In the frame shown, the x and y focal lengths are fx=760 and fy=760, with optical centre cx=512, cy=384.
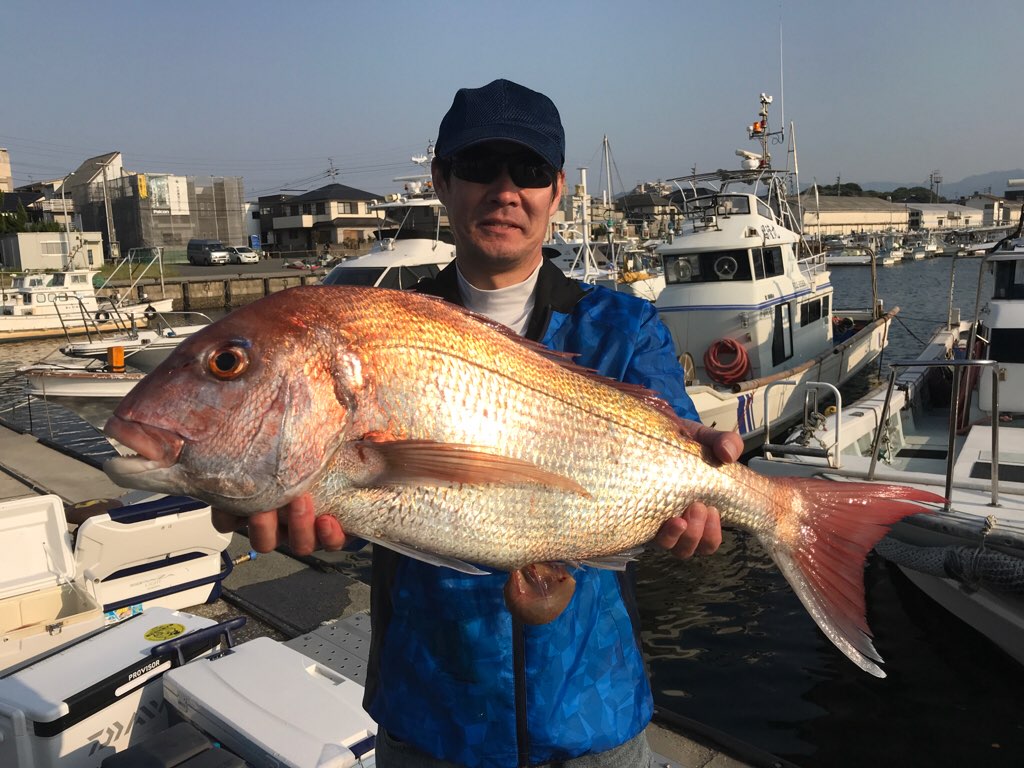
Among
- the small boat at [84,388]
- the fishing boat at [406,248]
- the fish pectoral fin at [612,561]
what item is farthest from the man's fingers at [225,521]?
the small boat at [84,388]

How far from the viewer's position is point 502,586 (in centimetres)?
204

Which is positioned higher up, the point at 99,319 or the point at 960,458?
the point at 99,319

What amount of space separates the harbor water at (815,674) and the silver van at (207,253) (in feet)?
184

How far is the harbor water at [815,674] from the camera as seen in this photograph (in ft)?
21.3

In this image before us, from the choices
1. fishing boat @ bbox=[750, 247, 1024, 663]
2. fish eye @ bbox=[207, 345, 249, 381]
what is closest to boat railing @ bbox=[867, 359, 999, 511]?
fishing boat @ bbox=[750, 247, 1024, 663]

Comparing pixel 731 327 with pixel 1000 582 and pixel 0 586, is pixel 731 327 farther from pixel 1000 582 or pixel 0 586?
pixel 0 586

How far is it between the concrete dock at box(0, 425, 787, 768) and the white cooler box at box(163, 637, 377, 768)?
39.0 inches

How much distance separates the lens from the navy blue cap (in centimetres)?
215

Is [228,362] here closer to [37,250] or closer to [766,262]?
[766,262]

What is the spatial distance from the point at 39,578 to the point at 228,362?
168 inches

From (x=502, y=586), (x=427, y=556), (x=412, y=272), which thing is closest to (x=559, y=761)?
(x=502, y=586)

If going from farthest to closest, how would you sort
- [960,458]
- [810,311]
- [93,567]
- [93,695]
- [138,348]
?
[138,348] < [810,311] < [960,458] < [93,567] < [93,695]

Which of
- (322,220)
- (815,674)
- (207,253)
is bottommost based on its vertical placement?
(815,674)

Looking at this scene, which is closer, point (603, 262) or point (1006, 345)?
point (1006, 345)
